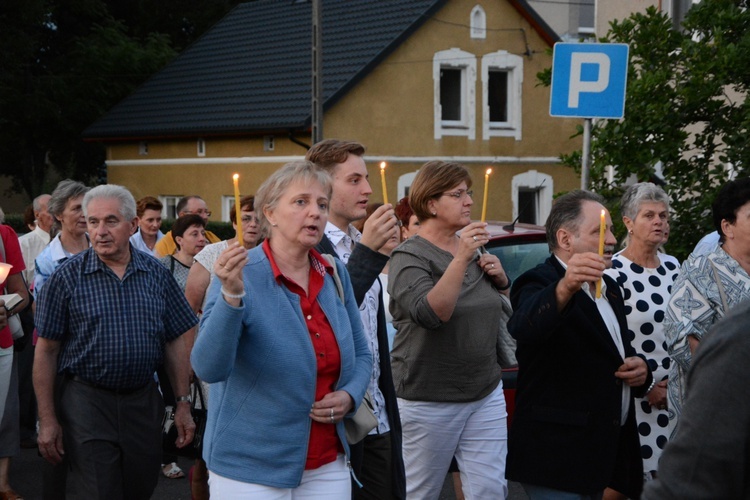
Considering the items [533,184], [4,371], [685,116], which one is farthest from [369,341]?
[533,184]

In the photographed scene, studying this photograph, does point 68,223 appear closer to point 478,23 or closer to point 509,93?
point 478,23

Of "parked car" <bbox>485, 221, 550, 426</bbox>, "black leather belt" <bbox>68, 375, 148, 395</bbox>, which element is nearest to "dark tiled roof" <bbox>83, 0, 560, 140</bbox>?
"parked car" <bbox>485, 221, 550, 426</bbox>

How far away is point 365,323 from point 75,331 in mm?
1411

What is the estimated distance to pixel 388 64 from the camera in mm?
29953

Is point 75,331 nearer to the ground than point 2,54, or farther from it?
nearer to the ground

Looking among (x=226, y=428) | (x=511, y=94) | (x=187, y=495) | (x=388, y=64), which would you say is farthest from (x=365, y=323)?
(x=511, y=94)

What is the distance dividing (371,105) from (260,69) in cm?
439

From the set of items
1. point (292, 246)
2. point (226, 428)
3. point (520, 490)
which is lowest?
point (520, 490)

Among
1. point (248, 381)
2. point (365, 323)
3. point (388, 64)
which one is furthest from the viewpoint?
point (388, 64)

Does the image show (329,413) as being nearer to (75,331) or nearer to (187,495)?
(75,331)

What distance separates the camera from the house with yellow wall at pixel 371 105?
2973 centimetres

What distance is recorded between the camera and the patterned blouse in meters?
5.33

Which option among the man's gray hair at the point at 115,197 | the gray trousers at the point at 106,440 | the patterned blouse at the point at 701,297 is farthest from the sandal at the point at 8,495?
the patterned blouse at the point at 701,297

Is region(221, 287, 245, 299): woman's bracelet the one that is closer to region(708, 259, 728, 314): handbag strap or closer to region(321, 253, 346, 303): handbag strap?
region(321, 253, 346, 303): handbag strap
